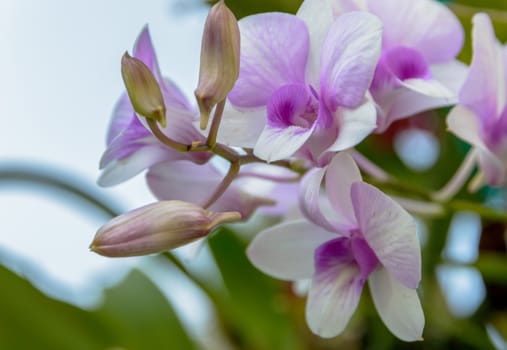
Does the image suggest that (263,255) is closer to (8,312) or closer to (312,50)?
(312,50)

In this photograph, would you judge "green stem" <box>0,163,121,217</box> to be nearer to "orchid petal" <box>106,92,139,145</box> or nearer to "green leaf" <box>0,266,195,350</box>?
"green leaf" <box>0,266,195,350</box>

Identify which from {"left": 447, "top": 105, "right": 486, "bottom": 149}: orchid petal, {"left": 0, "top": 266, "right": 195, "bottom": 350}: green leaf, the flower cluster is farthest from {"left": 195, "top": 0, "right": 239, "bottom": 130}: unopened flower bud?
{"left": 0, "top": 266, "right": 195, "bottom": 350}: green leaf

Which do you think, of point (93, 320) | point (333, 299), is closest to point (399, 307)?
point (333, 299)

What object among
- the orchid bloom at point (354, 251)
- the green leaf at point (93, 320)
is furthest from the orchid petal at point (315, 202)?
the green leaf at point (93, 320)

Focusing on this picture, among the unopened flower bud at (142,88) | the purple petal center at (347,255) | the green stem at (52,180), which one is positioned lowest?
the green stem at (52,180)

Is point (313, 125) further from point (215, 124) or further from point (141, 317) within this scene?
point (141, 317)

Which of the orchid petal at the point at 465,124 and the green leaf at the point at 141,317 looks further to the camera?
the green leaf at the point at 141,317

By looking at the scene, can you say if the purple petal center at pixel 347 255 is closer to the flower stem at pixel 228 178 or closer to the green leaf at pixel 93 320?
the flower stem at pixel 228 178
